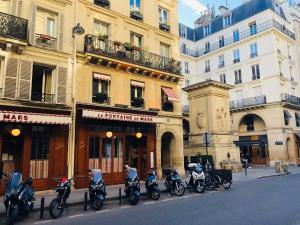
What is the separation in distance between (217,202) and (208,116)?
41.0 ft

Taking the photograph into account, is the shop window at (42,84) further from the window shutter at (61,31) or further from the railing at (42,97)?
the window shutter at (61,31)

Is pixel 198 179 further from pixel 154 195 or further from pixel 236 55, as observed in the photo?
pixel 236 55

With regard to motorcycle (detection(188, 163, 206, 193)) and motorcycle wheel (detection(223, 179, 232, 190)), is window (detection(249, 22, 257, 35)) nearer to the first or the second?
motorcycle wheel (detection(223, 179, 232, 190))

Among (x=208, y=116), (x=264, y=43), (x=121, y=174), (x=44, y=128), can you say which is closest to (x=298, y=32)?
(x=264, y=43)

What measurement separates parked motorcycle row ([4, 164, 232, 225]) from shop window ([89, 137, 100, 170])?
3752 millimetres

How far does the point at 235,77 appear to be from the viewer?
31359mm

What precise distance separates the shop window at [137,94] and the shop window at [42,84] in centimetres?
455

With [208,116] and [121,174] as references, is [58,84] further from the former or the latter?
[208,116]

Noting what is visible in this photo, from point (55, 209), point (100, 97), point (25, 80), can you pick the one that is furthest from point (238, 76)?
point (55, 209)

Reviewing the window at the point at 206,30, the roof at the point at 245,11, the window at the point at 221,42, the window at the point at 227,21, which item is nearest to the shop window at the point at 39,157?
the window at the point at 221,42

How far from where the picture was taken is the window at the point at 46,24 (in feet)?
38.9

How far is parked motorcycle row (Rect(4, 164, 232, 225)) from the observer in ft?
20.8

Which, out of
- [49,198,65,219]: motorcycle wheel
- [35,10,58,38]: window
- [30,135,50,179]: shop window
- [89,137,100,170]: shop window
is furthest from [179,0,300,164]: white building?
[49,198,65,219]: motorcycle wheel

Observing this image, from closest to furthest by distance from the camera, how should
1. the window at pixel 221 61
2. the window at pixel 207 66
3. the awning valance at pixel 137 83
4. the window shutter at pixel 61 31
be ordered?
the window shutter at pixel 61 31, the awning valance at pixel 137 83, the window at pixel 221 61, the window at pixel 207 66
